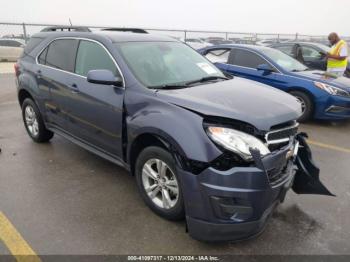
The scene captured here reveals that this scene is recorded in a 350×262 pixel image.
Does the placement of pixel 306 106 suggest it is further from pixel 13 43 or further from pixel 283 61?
pixel 13 43

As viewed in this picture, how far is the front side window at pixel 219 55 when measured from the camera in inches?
326

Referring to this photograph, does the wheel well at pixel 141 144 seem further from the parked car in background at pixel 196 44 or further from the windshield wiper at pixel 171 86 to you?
the parked car in background at pixel 196 44

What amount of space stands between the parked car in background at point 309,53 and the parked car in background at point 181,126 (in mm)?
6676

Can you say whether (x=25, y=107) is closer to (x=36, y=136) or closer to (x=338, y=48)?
(x=36, y=136)

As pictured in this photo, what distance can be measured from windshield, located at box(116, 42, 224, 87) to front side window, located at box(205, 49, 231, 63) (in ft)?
13.0

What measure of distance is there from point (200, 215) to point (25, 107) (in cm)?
406

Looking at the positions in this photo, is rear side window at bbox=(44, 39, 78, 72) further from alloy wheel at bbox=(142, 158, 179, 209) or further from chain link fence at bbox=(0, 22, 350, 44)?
chain link fence at bbox=(0, 22, 350, 44)

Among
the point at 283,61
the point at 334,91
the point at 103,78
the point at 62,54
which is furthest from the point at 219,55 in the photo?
the point at 103,78

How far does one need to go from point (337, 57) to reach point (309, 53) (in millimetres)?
1891

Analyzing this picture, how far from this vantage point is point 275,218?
135 inches

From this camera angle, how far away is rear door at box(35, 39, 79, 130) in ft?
14.6

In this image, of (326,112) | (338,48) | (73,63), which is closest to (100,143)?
(73,63)

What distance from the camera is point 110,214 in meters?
3.48

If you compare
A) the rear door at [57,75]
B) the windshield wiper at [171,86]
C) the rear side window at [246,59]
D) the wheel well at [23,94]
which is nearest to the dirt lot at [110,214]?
the rear door at [57,75]
